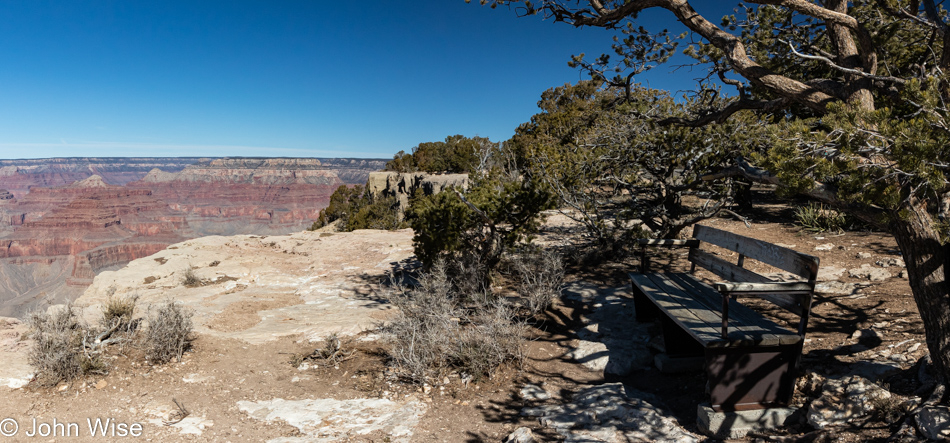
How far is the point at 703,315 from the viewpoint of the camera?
3.75 metres

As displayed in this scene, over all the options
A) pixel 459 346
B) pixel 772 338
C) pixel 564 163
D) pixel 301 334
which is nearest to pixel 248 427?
pixel 459 346

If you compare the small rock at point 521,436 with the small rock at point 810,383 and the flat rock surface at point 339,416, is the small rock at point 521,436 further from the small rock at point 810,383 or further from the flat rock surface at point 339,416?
the small rock at point 810,383

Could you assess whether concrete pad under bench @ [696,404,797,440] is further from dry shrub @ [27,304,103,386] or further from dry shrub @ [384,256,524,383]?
dry shrub @ [27,304,103,386]

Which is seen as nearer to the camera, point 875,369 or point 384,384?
point 875,369

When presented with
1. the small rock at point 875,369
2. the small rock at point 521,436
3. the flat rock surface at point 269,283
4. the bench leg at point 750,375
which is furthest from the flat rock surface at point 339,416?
the small rock at point 875,369

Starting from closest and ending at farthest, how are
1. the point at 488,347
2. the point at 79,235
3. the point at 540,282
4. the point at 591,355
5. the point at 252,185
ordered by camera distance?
the point at 488,347, the point at 591,355, the point at 540,282, the point at 79,235, the point at 252,185

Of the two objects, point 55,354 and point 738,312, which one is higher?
point 738,312

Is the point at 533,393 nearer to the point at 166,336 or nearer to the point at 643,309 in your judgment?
the point at 643,309

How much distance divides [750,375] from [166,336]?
5089 millimetres

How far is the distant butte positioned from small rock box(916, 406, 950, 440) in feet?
292

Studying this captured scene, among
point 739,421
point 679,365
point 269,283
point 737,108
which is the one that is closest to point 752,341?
point 739,421

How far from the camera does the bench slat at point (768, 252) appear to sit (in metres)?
3.31

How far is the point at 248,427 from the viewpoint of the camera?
367 cm

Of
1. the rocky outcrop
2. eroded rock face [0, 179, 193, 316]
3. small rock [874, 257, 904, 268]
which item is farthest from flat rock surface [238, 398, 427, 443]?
eroded rock face [0, 179, 193, 316]
